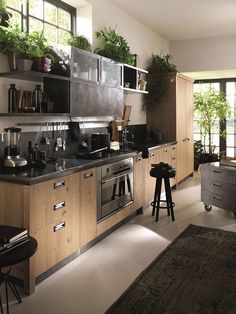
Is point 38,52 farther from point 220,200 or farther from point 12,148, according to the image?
point 220,200

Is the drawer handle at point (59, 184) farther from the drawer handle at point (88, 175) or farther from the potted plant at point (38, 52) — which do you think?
the potted plant at point (38, 52)

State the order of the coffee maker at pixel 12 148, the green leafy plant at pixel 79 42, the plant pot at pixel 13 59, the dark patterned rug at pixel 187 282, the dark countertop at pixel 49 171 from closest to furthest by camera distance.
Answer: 1. the dark patterned rug at pixel 187 282
2. the dark countertop at pixel 49 171
3. the coffee maker at pixel 12 148
4. the plant pot at pixel 13 59
5. the green leafy plant at pixel 79 42

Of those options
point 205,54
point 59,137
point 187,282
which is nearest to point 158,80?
point 205,54

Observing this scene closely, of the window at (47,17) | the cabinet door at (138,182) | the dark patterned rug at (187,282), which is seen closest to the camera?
the dark patterned rug at (187,282)

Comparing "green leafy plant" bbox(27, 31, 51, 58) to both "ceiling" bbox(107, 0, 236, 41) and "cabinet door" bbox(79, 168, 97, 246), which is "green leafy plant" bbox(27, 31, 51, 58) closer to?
"cabinet door" bbox(79, 168, 97, 246)

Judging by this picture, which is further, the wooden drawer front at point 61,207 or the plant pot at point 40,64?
the plant pot at point 40,64

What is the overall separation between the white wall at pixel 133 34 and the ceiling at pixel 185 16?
11 centimetres

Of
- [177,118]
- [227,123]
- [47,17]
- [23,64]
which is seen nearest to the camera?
[23,64]

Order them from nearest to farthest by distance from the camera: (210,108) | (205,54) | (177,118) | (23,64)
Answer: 1. (23,64)
2. (177,118)
3. (205,54)
4. (210,108)

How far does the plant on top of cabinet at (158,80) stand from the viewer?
6.39 meters

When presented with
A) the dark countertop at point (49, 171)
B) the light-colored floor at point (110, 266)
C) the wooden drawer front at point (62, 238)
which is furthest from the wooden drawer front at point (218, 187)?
the wooden drawer front at point (62, 238)

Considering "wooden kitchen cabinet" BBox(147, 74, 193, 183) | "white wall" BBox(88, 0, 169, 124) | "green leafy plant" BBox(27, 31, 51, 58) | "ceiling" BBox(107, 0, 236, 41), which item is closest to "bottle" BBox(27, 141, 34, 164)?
"green leafy plant" BBox(27, 31, 51, 58)

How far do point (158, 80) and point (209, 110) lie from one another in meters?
2.63

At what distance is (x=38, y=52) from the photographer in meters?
3.43
